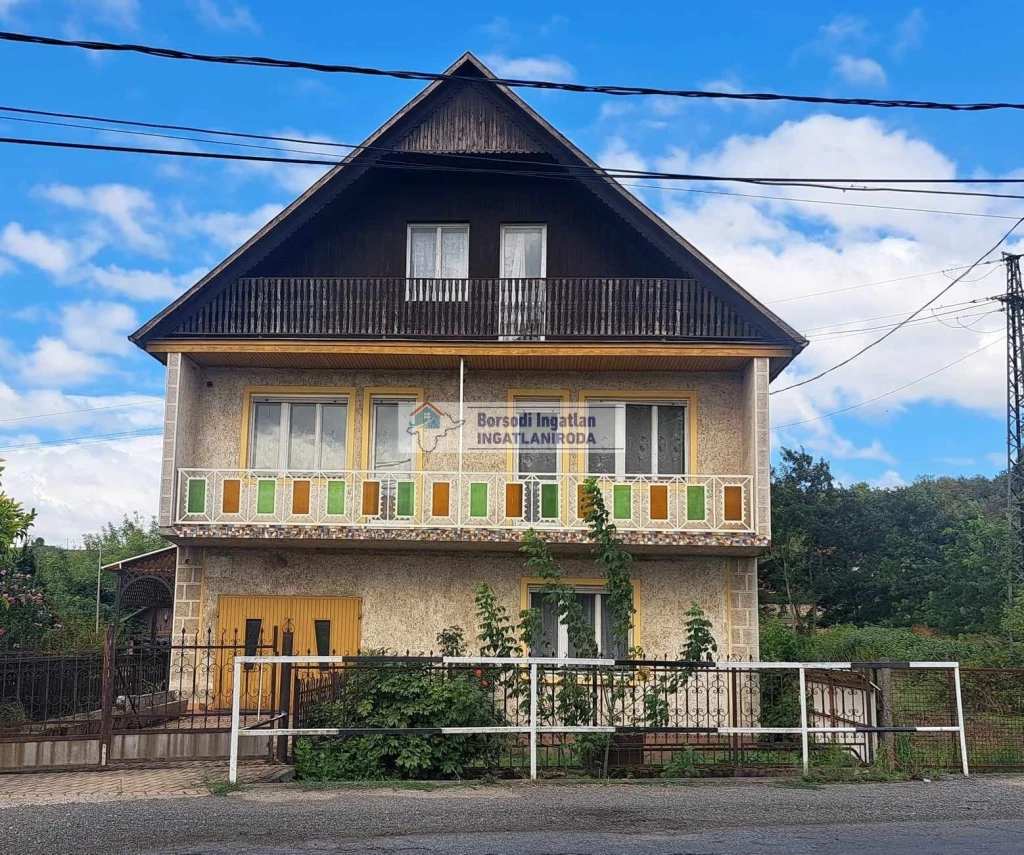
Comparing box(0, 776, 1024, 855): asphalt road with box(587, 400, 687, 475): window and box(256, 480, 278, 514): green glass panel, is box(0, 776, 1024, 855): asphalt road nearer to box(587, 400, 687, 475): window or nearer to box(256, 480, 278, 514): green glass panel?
box(256, 480, 278, 514): green glass panel

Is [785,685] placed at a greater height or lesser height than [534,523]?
lesser

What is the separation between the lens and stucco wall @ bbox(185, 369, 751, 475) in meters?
17.4

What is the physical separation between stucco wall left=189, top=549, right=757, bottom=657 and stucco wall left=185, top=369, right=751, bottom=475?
1.56m

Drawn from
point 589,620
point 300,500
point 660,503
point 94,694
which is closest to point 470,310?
point 300,500

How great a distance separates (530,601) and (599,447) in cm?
275

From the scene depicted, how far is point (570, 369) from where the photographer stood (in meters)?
17.5

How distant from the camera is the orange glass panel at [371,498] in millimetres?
16328

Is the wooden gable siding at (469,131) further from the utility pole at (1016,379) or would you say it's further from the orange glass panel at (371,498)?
the utility pole at (1016,379)

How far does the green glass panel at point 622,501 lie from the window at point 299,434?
15.2ft

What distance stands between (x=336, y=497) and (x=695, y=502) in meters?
5.47

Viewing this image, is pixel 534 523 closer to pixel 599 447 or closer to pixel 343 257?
pixel 599 447

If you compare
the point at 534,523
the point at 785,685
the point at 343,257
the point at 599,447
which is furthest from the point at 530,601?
the point at 343,257

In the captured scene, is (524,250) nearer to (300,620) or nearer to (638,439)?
(638,439)

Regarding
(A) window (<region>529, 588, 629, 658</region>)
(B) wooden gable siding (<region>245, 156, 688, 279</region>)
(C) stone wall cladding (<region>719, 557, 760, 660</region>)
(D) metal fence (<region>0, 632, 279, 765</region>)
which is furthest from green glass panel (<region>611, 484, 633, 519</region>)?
(D) metal fence (<region>0, 632, 279, 765</region>)
